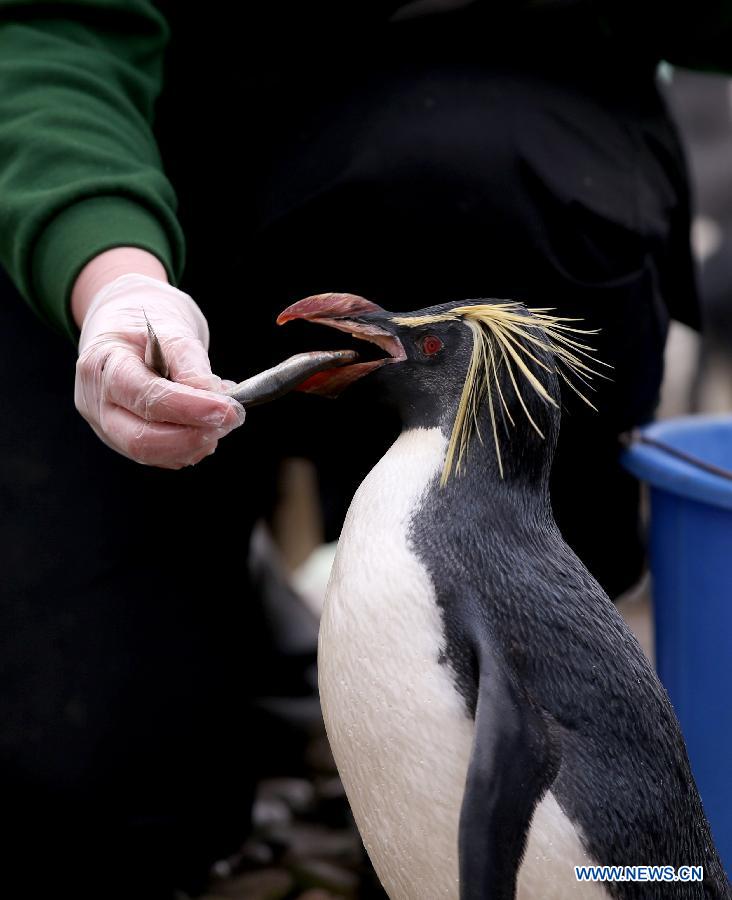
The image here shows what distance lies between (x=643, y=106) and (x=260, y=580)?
84cm

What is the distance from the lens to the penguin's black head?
2.43 ft

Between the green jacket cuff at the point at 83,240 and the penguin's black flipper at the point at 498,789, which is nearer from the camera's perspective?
the penguin's black flipper at the point at 498,789

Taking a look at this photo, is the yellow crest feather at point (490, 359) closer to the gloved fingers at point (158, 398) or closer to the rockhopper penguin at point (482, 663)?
the rockhopper penguin at point (482, 663)

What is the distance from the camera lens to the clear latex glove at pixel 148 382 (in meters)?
0.70

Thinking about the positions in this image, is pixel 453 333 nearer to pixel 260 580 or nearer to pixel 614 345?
pixel 614 345

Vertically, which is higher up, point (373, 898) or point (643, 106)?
point (643, 106)

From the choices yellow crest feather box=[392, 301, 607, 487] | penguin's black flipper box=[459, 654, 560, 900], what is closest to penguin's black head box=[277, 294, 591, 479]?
yellow crest feather box=[392, 301, 607, 487]

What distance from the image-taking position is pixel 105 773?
1156 mm

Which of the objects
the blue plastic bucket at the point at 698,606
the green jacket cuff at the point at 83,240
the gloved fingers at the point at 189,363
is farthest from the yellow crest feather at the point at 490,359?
the blue plastic bucket at the point at 698,606

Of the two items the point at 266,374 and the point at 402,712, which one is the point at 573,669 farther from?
the point at 266,374

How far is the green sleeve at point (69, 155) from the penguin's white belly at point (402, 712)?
0.31 meters

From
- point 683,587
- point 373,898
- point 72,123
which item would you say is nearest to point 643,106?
point 683,587

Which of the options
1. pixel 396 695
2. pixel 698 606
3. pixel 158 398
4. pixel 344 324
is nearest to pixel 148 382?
pixel 158 398

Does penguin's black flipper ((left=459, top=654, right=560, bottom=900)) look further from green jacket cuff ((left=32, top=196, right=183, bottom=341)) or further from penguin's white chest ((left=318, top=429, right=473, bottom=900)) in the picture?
green jacket cuff ((left=32, top=196, right=183, bottom=341))
